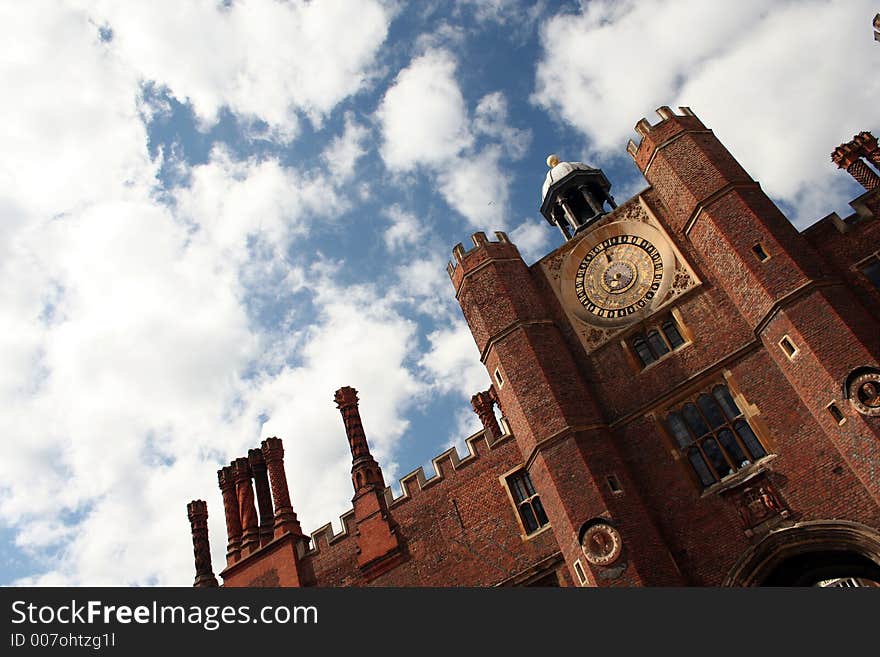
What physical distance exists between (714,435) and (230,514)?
50.4ft

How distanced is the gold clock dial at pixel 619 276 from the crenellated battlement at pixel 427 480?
405cm

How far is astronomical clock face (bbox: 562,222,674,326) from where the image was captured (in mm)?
16609

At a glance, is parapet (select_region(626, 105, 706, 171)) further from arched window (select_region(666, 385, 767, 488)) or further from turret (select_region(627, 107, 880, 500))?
arched window (select_region(666, 385, 767, 488))

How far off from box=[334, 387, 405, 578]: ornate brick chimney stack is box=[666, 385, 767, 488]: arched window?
7804 millimetres

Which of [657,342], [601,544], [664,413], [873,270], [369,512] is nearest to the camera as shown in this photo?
[601,544]

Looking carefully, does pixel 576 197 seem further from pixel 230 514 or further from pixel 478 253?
pixel 230 514

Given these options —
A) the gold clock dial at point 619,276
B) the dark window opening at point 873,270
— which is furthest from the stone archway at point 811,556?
the gold clock dial at point 619,276

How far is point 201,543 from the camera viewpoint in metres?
22.9

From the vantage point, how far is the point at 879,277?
14164 mm

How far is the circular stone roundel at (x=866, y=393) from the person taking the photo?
12.0 metres

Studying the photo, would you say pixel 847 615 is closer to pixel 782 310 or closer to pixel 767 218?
pixel 782 310

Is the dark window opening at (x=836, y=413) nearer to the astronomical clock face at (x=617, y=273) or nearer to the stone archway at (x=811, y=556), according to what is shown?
the stone archway at (x=811, y=556)

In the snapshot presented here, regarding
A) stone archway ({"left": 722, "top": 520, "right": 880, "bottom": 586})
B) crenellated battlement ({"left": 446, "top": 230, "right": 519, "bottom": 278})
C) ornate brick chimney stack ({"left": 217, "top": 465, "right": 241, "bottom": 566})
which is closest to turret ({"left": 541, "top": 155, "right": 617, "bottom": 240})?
crenellated battlement ({"left": 446, "top": 230, "right": 519, "bottom": 278})

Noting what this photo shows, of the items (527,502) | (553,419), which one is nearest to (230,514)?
(527,502)
